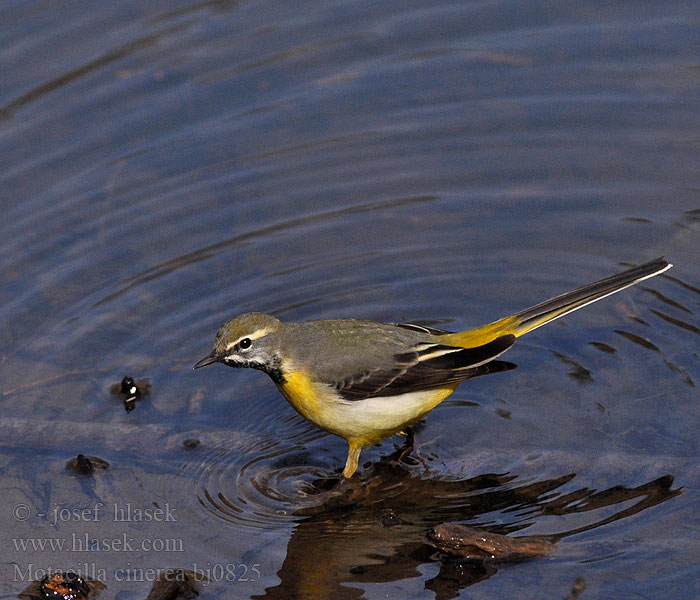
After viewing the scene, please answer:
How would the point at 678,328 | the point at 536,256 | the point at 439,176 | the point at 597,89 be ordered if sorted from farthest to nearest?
the point at 597,89 → the point at 439,176 → the point at 536,256 → the point at 678,328

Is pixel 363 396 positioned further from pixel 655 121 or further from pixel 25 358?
pixel 655 121

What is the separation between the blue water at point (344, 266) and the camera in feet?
28.8

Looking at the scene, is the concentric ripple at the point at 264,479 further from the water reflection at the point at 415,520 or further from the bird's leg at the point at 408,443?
the bird's leg at the point at 408,443

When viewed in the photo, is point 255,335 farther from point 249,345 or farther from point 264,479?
point 264,479

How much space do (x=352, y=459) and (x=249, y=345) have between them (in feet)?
4.63

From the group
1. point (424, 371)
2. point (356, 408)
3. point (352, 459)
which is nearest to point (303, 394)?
point (356, 408)

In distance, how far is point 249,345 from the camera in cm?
961

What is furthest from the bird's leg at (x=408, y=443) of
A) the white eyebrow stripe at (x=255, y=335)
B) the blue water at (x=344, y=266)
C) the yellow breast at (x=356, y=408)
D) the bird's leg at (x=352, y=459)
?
the white eyebrow stripe at (x=255, y=335)

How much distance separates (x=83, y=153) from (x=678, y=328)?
793 centimetres

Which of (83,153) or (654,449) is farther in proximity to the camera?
(83,153)

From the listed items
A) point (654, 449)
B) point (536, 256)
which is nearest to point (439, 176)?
point (536, 256)

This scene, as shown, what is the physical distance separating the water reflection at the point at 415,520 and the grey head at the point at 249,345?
132 cm

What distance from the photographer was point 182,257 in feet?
41.6

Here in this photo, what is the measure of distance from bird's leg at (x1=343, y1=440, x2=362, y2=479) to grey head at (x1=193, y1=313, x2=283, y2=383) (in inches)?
35.9
